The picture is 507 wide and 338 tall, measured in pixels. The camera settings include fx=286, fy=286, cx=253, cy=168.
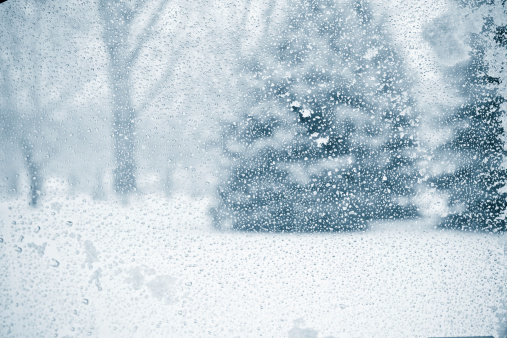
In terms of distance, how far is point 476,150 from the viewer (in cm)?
80

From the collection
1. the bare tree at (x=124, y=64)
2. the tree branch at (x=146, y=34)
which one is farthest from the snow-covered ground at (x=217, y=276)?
the tree branch at (x=146, y=34)

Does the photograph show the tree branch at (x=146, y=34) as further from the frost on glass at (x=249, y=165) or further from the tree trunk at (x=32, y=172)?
the tree trunk at (x=32, y=172)

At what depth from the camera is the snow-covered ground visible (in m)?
0.78

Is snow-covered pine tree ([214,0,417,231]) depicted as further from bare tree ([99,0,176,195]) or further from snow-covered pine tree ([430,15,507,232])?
bare tree ([99,0,176,195])

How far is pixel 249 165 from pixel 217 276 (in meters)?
0.32

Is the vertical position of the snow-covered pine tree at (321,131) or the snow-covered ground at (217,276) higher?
the snow-covered pine tree at (321,131)

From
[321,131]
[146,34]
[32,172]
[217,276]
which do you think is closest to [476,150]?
[321,131]

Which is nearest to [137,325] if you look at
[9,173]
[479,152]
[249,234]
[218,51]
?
[249,234]

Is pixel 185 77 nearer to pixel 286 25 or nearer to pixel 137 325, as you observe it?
pixel 286 25

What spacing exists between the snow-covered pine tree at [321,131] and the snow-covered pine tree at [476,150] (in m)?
0.12

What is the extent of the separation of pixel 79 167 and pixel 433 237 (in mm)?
995

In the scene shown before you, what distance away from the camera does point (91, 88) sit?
771 mm

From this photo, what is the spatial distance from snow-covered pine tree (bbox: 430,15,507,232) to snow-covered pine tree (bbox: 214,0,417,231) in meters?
0.12

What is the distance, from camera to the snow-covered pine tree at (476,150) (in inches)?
31.2
